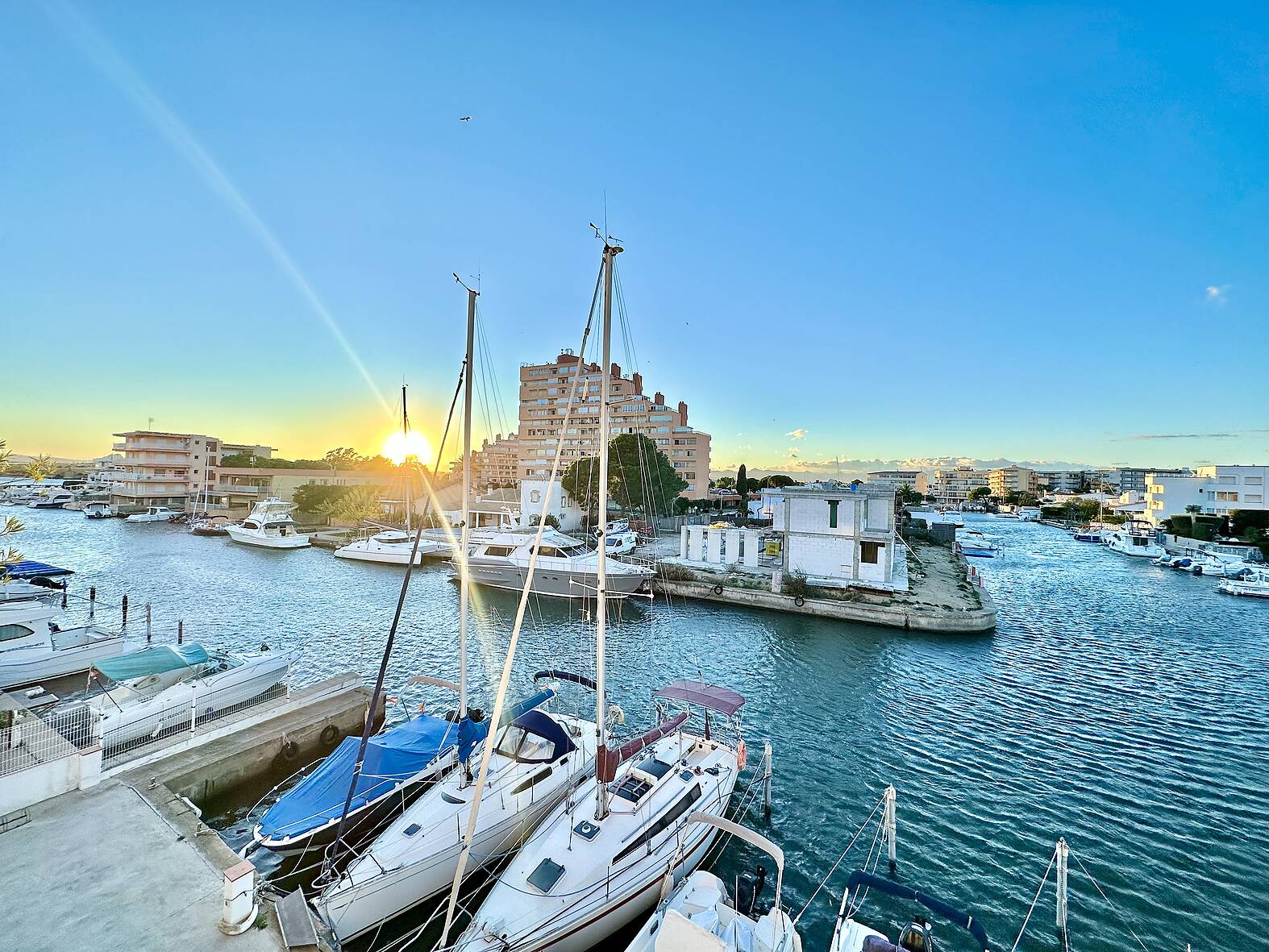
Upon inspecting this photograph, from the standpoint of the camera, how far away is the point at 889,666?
71.4 feet

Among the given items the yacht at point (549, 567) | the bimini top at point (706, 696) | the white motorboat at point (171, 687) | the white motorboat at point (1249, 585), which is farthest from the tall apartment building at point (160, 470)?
the white motorboat at point (1249, 585)

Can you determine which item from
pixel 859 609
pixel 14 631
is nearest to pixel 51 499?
pixel 14 631

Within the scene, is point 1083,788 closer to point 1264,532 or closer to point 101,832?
point 101,832

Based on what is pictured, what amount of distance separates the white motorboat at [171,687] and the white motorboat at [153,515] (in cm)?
7345

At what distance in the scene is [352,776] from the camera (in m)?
9.67

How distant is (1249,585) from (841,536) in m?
30.3

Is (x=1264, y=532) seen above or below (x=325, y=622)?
above

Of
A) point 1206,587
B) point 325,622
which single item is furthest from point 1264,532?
point 325,622

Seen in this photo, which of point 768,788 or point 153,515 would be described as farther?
point 153,515

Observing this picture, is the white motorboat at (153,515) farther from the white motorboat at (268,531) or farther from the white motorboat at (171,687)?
the white motorboat at (171,687)

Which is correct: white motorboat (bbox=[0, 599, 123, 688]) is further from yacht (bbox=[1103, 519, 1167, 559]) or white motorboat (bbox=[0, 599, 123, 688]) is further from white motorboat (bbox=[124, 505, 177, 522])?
yacht (bbox=[1103, 519, 1167, 559])

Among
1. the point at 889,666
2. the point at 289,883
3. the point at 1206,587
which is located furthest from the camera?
the point at 1206,587

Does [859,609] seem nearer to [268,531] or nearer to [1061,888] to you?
[1061,888]

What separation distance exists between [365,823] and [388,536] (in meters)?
38.9
